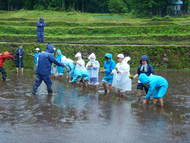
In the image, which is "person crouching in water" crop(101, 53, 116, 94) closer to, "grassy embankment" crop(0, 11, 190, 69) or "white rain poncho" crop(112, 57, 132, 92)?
"white rain poncho" crop(112, 57, 132, 92)

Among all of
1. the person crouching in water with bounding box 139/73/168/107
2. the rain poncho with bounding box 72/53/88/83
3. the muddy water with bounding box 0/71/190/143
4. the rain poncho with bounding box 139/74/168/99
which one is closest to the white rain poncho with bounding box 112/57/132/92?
the muddy water with bounding box 0/71/190/143

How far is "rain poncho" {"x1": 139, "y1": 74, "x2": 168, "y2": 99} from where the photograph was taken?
13521 millimetres

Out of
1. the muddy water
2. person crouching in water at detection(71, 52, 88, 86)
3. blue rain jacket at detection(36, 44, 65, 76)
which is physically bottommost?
the muddy water

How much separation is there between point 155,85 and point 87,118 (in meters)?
2.80

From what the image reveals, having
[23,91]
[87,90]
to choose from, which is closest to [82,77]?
[87,90]

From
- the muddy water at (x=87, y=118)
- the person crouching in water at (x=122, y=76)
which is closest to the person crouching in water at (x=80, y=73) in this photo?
the muddy water at (x=87, y=118)

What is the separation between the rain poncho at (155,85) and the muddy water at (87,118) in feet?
1.61

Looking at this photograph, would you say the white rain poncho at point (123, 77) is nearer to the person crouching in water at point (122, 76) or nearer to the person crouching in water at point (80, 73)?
the person crouching in water at point (122, 76)

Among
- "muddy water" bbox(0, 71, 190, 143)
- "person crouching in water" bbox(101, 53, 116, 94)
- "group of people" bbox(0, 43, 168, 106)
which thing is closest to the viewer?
"muddy water" bbox(0, 71, 190, 143)

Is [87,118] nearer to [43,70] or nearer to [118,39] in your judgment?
[43,70]

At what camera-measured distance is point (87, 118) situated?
11898mm

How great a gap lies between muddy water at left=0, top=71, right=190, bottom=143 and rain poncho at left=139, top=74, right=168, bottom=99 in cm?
49

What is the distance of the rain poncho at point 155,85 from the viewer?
13.5m

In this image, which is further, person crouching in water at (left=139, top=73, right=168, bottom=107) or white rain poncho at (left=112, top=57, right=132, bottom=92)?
white rain poncho at (left=112, top=57, right=132, bottom=92)
